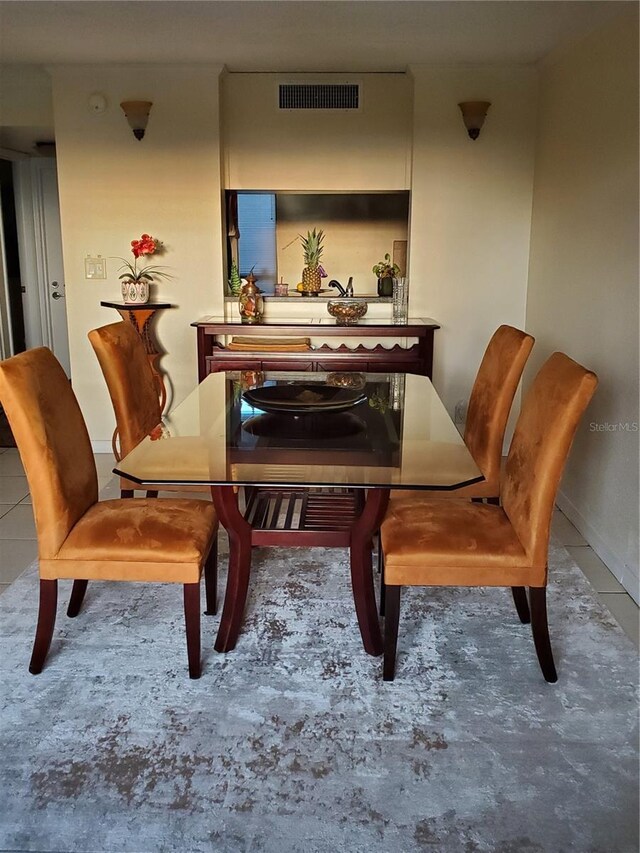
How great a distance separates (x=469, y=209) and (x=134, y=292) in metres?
2.05

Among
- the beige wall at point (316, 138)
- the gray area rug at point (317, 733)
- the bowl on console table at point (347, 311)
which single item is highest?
the beige wall at point (316, 138)

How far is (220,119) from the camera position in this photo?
13.9ft

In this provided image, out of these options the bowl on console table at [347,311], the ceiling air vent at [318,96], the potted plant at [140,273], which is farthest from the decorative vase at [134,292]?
the ceiling air vent at [318,96]

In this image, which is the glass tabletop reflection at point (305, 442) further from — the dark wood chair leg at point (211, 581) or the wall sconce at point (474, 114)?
the wall sconce at point (474, 114)

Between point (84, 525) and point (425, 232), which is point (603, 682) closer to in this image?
point (84, 525)

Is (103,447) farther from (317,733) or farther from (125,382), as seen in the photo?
(317,733)

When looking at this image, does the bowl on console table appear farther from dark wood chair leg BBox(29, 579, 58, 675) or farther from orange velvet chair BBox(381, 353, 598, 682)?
dark wood chair leg BBox(29, 579, 58, 675)

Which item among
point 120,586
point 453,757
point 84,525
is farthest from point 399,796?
point 120,586

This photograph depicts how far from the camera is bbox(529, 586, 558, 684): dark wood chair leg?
2.12 meters

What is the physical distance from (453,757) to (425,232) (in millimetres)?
3209

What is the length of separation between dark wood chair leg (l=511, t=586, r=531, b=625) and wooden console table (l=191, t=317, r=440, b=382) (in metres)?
1.91

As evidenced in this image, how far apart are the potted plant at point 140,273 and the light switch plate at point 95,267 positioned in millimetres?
112

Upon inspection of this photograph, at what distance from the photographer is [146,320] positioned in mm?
4336

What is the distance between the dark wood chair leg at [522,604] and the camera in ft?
8.06
